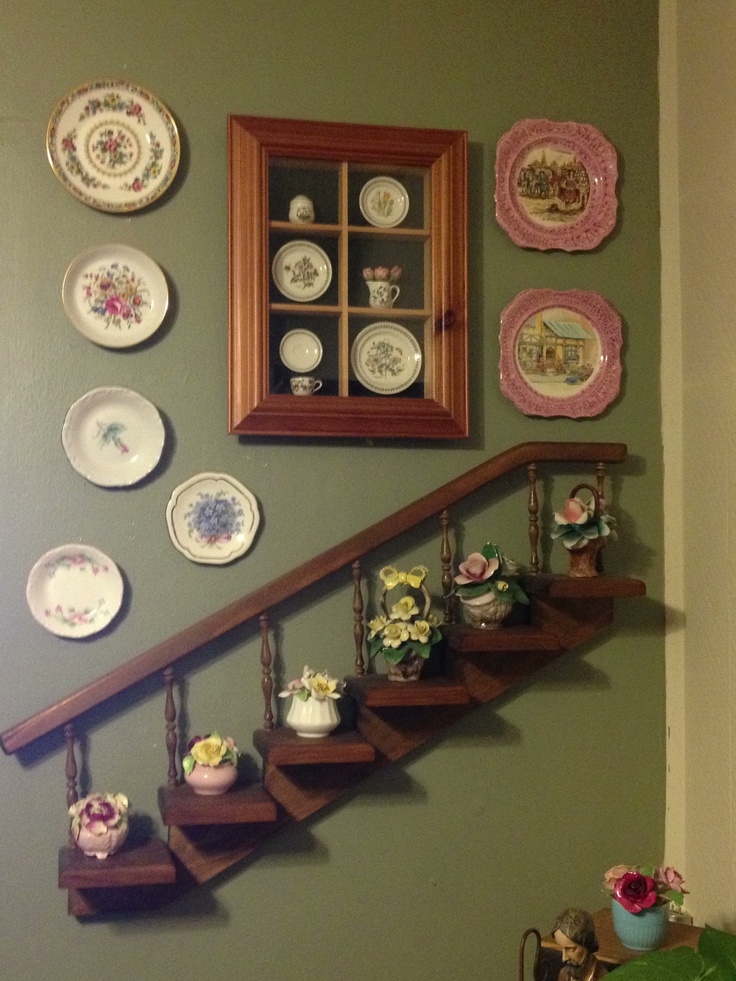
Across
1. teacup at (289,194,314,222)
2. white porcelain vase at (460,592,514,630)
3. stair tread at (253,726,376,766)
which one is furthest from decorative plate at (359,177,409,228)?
stair tread at (253,726,376,766)

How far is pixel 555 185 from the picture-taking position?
1.91 meters

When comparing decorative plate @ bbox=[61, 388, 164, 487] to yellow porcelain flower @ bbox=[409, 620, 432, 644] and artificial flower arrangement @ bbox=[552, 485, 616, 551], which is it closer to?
yellow porcelain flower @ bbox=[409, 620, 432, 644]

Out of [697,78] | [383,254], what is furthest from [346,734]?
[697,78]

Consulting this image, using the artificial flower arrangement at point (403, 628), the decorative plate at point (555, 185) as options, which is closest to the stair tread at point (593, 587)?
the artificial flower arrangement at point (403, 628)

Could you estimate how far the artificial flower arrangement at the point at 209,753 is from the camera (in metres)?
1.65

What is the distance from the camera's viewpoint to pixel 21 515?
173cm

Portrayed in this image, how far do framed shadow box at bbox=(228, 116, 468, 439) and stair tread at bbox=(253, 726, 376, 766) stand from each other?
56cm

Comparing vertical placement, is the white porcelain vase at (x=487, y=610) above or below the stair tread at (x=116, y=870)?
above

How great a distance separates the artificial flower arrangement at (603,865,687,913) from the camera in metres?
1.53

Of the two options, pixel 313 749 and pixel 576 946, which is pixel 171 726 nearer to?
pixel 313 749

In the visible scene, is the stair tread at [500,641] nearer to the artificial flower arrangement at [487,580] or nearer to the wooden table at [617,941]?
the artificial flower arrangement at [487,580]

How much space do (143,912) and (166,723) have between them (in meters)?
0.35

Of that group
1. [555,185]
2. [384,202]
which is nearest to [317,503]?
[384,202]

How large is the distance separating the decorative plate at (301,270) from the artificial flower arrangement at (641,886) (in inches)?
46.4
